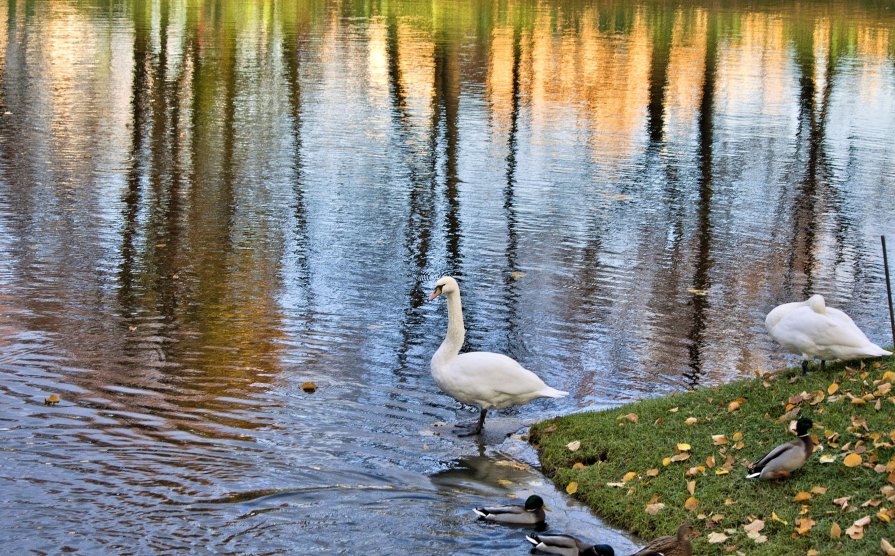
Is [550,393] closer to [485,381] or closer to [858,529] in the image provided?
[485,381]

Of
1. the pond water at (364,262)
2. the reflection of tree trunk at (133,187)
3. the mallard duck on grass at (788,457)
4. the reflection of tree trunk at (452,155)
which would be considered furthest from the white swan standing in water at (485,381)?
the reflection of tree trunk at (452,155)

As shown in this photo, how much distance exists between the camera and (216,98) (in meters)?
30.6

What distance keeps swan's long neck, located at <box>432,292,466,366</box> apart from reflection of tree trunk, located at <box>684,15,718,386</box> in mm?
2853

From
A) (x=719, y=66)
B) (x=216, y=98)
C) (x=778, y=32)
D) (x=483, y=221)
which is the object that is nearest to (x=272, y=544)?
(x=483, y=221)

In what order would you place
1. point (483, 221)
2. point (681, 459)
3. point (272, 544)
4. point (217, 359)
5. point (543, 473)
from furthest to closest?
1. point (483, 221)
2. point (217, 359)
3. point (543, 473)
4. point (681, 459)
5. point (272, 544)

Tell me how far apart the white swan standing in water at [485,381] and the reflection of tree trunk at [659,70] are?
17041 millimetres

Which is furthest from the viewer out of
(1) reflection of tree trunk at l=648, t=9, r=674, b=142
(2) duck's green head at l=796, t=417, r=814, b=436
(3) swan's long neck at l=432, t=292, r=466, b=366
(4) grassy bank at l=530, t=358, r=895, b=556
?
(1) reflection of tree trunk at l=648, t=9, r=674, b=142

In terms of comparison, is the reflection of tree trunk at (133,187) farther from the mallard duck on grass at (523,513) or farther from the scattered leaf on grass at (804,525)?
the scattered leaf on grass at (804,525)

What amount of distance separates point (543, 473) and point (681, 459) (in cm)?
130

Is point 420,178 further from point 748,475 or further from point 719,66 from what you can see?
point 719,66

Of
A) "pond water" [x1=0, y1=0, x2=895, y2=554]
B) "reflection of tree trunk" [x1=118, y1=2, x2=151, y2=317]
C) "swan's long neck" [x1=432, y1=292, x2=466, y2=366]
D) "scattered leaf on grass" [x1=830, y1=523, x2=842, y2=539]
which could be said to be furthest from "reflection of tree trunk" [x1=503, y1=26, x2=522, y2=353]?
"scattered leaf on grass" [x1=830, y1=523, x2=842, y2=539]

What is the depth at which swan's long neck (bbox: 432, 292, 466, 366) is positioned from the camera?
11.4m

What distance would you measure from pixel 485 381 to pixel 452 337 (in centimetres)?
71

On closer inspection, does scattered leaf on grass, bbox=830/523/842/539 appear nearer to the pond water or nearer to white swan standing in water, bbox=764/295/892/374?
the pond water
